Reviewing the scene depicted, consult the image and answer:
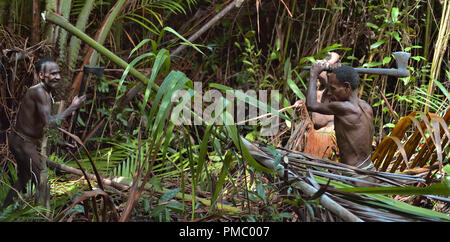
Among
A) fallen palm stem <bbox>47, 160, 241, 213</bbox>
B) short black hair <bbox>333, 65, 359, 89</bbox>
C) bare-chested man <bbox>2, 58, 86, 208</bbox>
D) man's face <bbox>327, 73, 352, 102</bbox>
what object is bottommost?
fallen palm stem <bbox>47, 160, 241, 213</bbox>

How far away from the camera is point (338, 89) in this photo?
310 centimetres

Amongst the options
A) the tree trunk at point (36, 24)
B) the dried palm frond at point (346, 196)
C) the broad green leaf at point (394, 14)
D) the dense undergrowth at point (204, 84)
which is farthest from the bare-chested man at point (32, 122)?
the broad green leaf at point (394, 14)

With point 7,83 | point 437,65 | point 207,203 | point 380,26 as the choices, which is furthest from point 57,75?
point 437,65

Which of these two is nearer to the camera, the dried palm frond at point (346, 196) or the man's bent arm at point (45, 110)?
the dried palm frond at point (346, 196)

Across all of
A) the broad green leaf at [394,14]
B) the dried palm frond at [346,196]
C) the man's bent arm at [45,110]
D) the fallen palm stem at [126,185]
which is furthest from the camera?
the broad green leaf at [394,14]

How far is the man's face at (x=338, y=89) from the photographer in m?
3.08

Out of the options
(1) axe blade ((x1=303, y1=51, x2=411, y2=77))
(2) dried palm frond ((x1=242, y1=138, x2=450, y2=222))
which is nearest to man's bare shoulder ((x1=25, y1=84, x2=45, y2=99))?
(2) dried palm frond ((x1=242, y1=138, x2=450, y2=222))

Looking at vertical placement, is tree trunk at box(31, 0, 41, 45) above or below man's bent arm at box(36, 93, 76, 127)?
above

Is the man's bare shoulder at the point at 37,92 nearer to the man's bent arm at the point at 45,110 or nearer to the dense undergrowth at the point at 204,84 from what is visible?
the man's bent arm at the point at 45,110

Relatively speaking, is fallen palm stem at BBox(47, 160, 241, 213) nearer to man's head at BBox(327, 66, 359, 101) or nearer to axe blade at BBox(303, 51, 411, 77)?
man's head at BBox(327, 66, 359, 101)

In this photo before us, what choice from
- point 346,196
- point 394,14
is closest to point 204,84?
point 394,14

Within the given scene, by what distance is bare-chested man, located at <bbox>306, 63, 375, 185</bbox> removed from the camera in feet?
10.1

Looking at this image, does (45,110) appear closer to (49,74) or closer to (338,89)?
(49,74)
